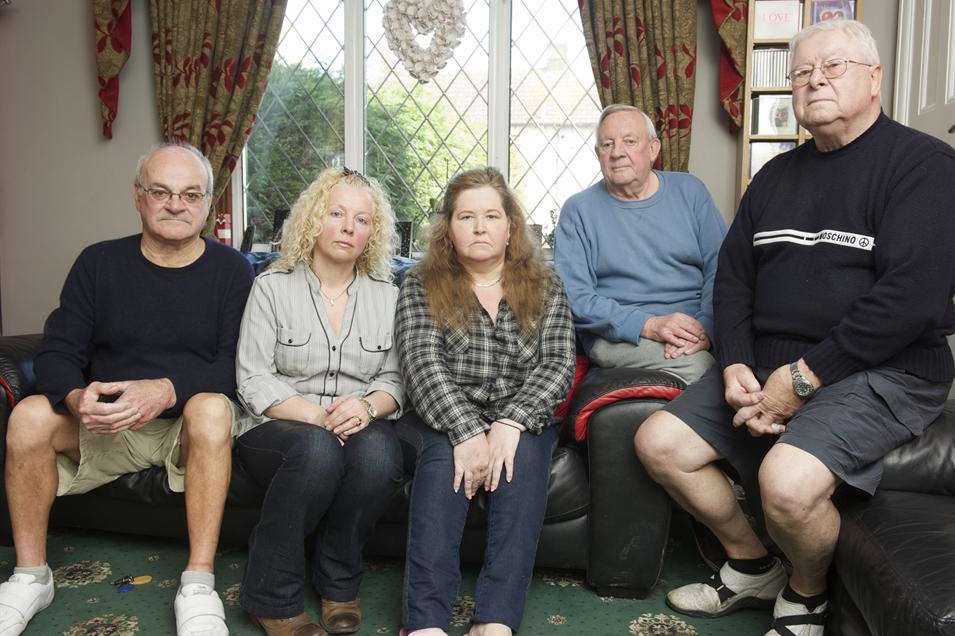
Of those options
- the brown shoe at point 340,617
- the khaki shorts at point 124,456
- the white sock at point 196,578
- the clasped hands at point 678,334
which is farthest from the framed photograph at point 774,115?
the white sock at point 196,578

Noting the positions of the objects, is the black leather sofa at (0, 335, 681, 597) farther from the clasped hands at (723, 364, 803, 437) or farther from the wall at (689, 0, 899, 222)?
the wall at (689, 0, 899, 222)

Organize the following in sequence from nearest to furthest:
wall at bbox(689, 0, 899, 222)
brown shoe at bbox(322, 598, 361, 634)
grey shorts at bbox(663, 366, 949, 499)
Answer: grey shorts at bbox(663, 366, 949, 499) < brown shoe at bbox(322, 598, 361, 634) < wall at bbox(689, 0, 899, 222)

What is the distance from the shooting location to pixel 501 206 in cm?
190

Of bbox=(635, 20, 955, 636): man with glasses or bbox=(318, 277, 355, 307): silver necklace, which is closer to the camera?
bbox=(635, 20, 955, 636): man with glasses

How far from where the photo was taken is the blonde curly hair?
1901 mm

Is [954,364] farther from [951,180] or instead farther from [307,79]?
[307,79]

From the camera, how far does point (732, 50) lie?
3.46 metres

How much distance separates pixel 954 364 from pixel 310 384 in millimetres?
Result: 1439

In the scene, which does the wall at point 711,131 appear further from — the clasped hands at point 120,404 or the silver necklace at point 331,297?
the clasped hands at point 120,404

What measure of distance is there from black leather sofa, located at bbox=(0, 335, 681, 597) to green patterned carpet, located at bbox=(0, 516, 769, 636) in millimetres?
71

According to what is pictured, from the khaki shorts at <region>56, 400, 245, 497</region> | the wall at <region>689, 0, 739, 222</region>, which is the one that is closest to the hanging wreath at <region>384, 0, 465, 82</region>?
the wall at <region>689, 0, 739, 222</region>

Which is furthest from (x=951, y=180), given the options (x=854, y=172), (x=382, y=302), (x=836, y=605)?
(x=382, y=302)

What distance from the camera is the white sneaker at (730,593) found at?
174cm

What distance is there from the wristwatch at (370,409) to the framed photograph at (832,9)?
111 inches
